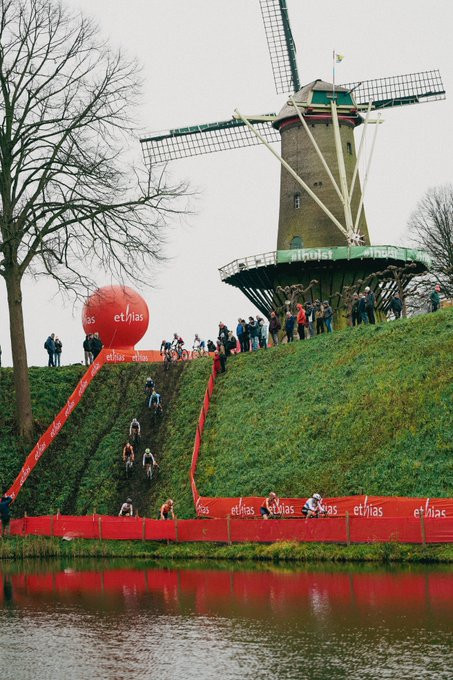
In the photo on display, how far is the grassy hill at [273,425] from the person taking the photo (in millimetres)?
34562

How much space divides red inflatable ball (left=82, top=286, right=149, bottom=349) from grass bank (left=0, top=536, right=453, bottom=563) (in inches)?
820

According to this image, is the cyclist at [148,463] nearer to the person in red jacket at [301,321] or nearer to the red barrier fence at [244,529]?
the red barrier fence at [244,529]

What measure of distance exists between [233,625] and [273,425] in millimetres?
19884

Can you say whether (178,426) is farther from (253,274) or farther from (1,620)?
(1,620)

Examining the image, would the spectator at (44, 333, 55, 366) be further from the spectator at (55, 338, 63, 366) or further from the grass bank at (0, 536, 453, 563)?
the grass bank at (0, 536, 453, 563)

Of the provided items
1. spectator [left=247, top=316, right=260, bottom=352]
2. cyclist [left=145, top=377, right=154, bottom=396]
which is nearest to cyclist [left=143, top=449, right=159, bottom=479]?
cyclist [left=145, top=377, right=154, bottom=396]

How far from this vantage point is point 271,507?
33.4 meters

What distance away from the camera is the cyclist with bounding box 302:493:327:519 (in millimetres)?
32094

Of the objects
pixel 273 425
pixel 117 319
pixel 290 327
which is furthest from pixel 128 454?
pixel 117 319

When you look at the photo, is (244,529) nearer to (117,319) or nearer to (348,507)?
(348,507)

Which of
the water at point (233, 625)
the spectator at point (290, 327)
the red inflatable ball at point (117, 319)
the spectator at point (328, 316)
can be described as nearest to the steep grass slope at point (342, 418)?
the spectator at point (290, 327)

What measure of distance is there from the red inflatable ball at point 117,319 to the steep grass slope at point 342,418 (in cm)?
1040

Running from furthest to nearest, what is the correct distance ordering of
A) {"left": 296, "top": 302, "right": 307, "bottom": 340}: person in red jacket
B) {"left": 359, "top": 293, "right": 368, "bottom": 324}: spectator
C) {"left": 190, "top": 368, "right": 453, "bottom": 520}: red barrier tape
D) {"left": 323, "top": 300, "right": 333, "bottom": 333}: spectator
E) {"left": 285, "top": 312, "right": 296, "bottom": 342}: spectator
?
{"left": 285, "top": 312, "right": 296, "bottom": 342}: spectator < {"left": 323, "top": 300, "right": 333, "bottom": 333}: spectator < {"left": 296, "top": 302, "right": 307, "bottom": 340}: person in red jacket < {"left": 359, "top": 293, "right": 368, "bottom": 324}: spectator < {"left": 190, "top": 368, "right": 453, "bottom": 520}: red barrier tape

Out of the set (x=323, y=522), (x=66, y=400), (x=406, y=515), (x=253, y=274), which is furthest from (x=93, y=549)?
(x=253, y=274)
